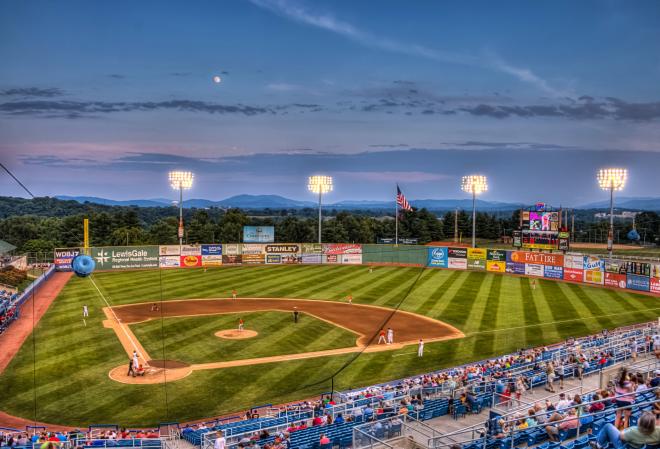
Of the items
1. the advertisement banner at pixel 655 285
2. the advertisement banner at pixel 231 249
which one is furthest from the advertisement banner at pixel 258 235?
the advertisement banner at pixel 655 285

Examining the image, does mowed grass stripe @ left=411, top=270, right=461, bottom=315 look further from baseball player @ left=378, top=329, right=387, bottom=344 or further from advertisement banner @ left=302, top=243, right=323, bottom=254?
advertisement banner @ left=302, top=243, right=323, bottom=254

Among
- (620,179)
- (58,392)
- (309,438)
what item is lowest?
(58,392)

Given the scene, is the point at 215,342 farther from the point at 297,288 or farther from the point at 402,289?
the point at 402,289

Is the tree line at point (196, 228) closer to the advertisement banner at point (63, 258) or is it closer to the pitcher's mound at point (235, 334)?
the advertisement banner at point (63, 258)

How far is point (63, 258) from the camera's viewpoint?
187 ft

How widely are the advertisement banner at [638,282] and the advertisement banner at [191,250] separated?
41.9 meters

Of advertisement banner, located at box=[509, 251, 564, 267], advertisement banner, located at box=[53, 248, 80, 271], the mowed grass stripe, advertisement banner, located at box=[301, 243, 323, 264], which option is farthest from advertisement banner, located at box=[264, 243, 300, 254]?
advertisement banner, located at box=[509, 251, 564, 267]

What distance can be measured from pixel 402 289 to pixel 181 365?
25.6 metres

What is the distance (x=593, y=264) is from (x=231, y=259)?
121ft

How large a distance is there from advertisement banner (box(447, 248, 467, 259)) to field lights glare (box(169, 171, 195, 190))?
29457 mm

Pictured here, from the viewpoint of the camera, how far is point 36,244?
85500mm

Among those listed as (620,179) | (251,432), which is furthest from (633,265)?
(251,432)

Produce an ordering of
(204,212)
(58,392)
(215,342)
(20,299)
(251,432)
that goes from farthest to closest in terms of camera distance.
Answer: (204,212) → (20,299) → (215,342) → (58,392) → (251,432)

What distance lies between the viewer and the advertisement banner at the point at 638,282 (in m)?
45.2
